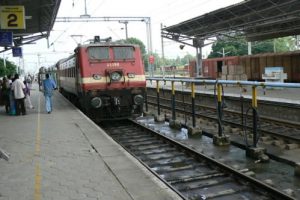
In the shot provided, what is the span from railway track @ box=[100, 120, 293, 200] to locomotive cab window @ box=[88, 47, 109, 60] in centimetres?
395

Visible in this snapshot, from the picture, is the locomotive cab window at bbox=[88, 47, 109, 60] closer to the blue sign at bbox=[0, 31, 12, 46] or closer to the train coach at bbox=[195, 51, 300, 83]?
the blue sign at bbox=[0, 31, 12, 46]

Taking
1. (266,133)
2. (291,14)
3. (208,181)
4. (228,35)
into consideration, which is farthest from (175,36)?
(208,181)

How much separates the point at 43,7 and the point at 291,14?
12.8 meters

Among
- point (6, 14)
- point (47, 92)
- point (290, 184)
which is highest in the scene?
point (6, 14)

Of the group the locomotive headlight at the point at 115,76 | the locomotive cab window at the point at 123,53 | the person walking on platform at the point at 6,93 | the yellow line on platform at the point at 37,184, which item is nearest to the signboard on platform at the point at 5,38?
the person walking on platform at the point at 6,93

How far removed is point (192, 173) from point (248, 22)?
19.5 m

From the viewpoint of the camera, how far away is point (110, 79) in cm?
1399

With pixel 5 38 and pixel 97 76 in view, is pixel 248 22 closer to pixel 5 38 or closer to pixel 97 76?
pixel 5 38

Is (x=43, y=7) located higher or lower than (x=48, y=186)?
higher

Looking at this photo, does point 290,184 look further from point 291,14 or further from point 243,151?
point 291,14

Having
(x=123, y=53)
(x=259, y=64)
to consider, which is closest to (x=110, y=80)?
(x=123, y=53)

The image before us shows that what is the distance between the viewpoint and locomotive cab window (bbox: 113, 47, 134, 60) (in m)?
14.5

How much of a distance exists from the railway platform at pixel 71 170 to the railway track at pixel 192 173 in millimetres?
505

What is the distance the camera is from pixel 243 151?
906 centimetres
